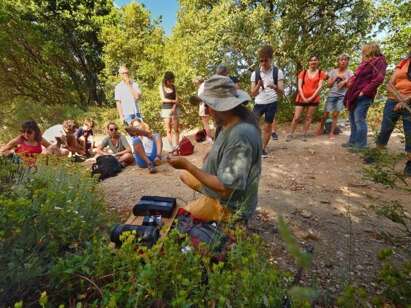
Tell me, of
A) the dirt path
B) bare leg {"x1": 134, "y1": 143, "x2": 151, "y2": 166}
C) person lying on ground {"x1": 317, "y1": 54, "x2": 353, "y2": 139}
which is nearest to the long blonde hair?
person lying on ground {"x1": 317, "y1": 54, "x2": 353, "y2": 139}

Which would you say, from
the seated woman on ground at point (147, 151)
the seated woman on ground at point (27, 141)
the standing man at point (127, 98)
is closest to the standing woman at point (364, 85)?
the seated woman on ground at point (147, 151)

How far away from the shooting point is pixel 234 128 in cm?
203

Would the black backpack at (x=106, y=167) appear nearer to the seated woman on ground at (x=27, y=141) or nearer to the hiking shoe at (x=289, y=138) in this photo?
the seated woman on ground at (x=27, y=141)

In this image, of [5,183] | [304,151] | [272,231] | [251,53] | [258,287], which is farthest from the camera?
[251,53]

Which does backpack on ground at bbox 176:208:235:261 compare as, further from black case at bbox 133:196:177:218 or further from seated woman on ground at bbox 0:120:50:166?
seated woman on ground at bbox 0:120:50:166

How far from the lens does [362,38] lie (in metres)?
8.48

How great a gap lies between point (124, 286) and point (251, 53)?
30.2 ft

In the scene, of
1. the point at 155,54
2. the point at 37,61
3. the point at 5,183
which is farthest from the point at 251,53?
the point at 37,61

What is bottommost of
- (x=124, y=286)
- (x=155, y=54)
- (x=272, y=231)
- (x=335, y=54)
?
(x=272, y=231)

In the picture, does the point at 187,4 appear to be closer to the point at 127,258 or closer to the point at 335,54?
the point at 335,54

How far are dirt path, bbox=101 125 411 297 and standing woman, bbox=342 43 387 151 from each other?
72 centimetres

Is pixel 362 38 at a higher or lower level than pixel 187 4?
lower

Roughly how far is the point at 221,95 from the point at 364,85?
3.93m

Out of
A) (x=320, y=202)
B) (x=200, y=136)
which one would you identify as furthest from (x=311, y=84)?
(x=320, y=202)
